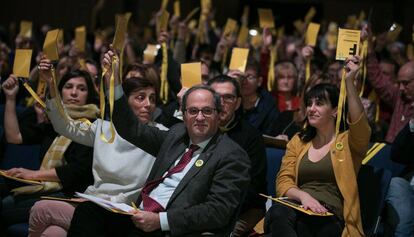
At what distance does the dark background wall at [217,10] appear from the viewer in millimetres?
12922

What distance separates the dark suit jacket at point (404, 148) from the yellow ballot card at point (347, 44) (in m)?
0.77

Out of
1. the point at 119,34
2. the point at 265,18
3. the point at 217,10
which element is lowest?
the point at 119,34

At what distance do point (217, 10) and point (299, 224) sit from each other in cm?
949

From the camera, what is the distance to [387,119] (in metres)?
6.42

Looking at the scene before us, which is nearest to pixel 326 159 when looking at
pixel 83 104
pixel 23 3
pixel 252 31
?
pixel 83 104

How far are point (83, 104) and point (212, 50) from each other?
106 inches

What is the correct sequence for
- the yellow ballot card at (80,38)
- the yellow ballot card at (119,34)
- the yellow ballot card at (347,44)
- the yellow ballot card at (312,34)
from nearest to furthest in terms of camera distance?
the yellow ballot card at (347,44) < the yellow ballot card at (119,34) < the yellow ballot card at (312,34) < the yellow ballot card at (80,38)

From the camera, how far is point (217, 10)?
13.4 m

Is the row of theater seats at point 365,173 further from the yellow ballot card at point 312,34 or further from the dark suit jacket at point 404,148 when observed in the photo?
the yellow ballot card at point 312,34

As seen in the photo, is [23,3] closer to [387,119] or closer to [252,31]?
[252,31]

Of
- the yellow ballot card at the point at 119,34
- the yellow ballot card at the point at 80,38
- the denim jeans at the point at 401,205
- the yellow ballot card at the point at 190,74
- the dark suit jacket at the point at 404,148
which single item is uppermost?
the yellow ballot card at the point at 119,34

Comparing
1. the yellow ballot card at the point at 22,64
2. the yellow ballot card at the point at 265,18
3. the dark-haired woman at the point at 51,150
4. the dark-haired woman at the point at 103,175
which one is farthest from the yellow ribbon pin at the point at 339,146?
the yellow ballot card at the point at 265,18

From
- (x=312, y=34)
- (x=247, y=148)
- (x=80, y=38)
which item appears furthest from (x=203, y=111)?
(x=80, y=38)

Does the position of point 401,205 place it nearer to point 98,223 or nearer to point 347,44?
point 347,44
